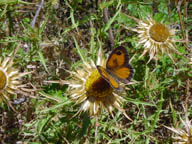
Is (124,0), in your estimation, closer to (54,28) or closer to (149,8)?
(149,8)

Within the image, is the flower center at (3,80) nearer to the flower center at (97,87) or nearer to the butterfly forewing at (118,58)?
the flower center at (97,87)

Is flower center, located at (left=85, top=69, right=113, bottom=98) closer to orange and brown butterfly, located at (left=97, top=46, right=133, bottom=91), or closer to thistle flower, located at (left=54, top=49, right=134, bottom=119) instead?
thistle flower, located at (left=54, top=49, right=134, bottom=119)

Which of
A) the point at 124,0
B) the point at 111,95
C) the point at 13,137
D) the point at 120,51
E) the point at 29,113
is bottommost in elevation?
the point at 13,137

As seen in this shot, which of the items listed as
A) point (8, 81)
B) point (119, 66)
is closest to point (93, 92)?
point (119, 66)

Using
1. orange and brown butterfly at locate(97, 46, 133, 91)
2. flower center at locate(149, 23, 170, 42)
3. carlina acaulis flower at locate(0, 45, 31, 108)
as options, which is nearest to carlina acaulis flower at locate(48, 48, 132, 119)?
orange and brown butterfly at locate(97, 46, 133, 91)

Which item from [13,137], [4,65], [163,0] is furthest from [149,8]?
[13,137]
